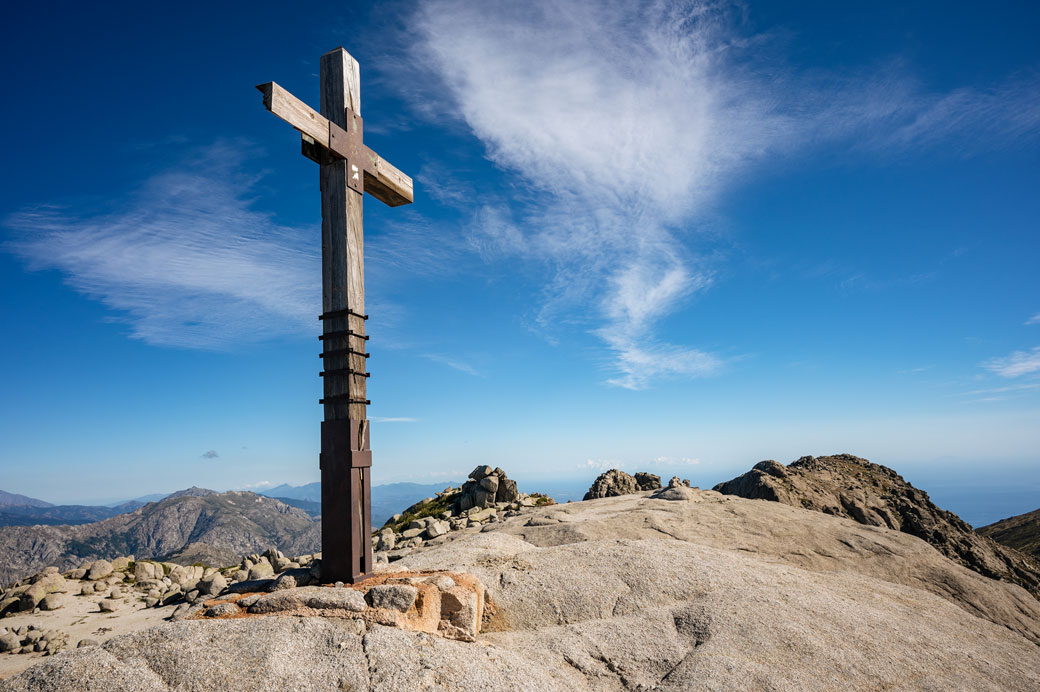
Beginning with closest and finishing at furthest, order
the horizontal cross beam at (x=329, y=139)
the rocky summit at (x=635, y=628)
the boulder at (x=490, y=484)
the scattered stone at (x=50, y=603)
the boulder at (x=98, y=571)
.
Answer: the rocky summit at (x=635, y=628), the horizontal cross beam at (x=329, y=139), the scattered stone at (x=50, y=603), the boulder at (x=98, y=571), the boulder at (x=490, y=484)

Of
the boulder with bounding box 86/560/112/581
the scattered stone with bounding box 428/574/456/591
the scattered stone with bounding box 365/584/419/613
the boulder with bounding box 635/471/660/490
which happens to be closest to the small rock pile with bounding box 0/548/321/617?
the boulder with bounding box 86/560/112/581

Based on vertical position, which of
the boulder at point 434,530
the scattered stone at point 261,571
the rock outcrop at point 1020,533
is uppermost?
the boulder at point 434,530

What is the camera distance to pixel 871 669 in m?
7.94

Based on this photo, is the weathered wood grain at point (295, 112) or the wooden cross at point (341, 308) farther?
the wooden cross at point (341, 308)

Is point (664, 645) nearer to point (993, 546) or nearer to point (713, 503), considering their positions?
point (713, 503)

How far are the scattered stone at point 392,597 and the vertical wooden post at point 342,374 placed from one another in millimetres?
1260

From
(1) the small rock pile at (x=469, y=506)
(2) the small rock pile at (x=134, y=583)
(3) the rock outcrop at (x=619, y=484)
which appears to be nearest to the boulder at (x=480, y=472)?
(1) the small rock pile at (x=469, y=506)

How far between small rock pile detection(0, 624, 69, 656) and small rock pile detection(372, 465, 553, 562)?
26.3 feet

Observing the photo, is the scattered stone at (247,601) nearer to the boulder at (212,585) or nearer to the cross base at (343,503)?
the cross base at (343,503)

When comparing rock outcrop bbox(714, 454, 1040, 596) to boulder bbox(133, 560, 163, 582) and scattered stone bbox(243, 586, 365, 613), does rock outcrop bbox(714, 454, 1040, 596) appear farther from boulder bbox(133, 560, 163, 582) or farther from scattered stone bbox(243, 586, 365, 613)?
boulder bbox(133, 560, 163, 582)

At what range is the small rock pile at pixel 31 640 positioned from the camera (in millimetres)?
11070

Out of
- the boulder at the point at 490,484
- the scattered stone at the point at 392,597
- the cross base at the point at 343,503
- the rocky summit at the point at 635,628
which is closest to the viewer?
the rocky summit at the point at 635,628

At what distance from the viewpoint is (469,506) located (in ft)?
76.3

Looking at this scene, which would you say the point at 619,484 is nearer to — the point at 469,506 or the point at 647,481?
the point at 647,481
